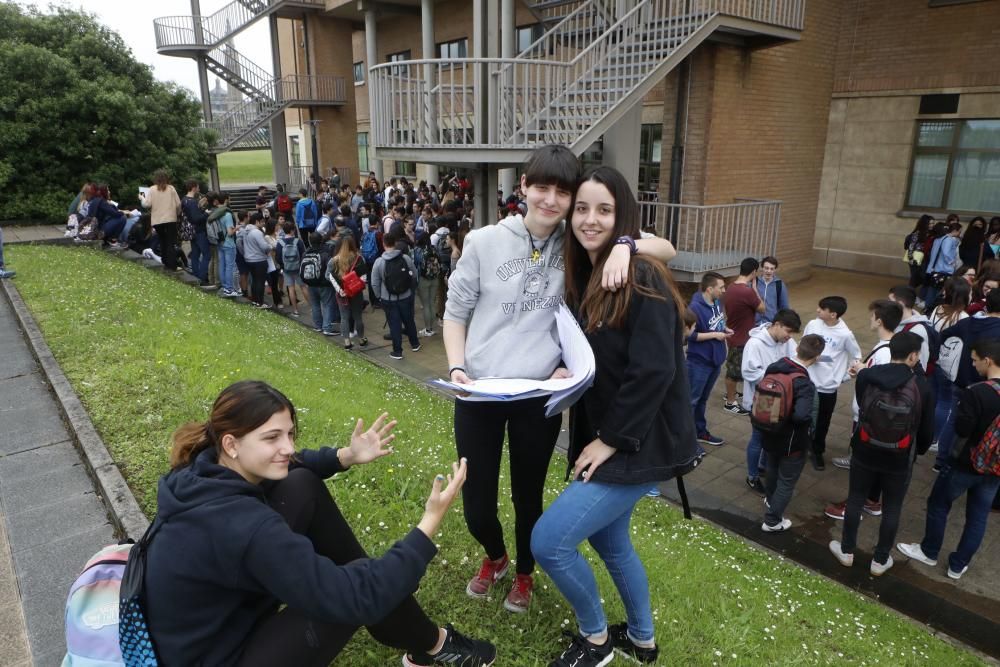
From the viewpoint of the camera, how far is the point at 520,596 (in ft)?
10.1

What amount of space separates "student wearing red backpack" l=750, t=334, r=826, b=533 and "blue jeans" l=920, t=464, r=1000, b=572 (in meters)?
0.91

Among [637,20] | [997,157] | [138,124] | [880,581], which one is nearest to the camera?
[880,581]

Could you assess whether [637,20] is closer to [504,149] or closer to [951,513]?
[504,149]

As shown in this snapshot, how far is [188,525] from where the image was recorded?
1.89m

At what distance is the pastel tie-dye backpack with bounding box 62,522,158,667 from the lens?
6.43ft

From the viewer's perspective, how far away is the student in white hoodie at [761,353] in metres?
5.88

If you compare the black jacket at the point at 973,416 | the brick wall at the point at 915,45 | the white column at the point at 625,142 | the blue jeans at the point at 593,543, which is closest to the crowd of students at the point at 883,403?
the black jacket at the point at 973,416

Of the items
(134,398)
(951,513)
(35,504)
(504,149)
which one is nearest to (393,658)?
(35,504)

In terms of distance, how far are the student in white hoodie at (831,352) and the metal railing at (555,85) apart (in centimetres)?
487

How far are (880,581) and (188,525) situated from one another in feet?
15.8

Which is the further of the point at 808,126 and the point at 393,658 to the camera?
the point at 808,126

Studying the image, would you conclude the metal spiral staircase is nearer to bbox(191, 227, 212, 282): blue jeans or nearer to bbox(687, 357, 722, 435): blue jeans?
bbox(191, 227, 212, 282): blue jeans

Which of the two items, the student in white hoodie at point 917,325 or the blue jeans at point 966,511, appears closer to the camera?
the blue jeans at point 966,511

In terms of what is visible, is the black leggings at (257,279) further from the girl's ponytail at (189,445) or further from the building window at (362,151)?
the building window at (362,151)
